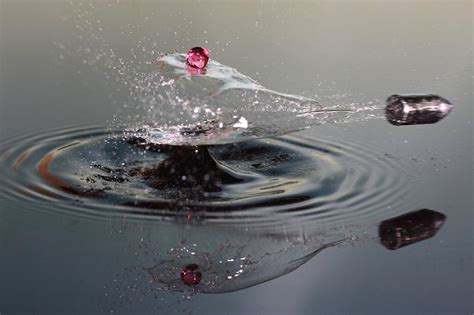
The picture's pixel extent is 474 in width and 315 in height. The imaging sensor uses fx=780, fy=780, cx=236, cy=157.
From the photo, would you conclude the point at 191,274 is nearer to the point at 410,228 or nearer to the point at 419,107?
the point at 410,228

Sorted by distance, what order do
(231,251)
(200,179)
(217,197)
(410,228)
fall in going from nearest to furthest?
(231,251), (410,228), (217,197), (200,179)

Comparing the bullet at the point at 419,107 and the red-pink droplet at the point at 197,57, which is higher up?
the red-pink droplet at the point at 197,57

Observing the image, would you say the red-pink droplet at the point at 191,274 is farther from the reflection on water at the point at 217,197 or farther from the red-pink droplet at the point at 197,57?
the red-pink droplet at the point at 197,57

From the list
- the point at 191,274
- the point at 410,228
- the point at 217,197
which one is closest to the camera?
the point at 191,274

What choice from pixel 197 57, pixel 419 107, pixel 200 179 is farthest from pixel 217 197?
pixel 419 107

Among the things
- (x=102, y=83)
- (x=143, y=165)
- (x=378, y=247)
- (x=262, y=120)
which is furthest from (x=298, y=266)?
(x=102, y=83)

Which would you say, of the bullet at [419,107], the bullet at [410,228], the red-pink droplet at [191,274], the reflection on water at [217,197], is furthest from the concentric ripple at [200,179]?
the red-pink droplet at [191,274]
